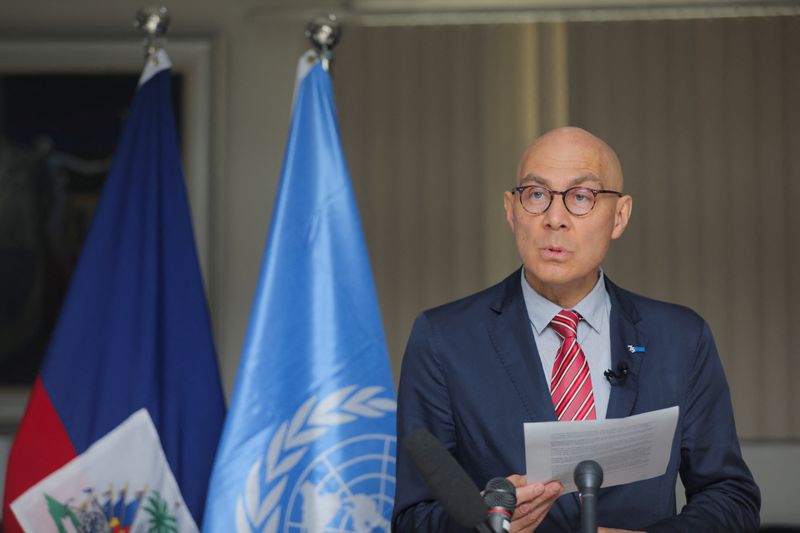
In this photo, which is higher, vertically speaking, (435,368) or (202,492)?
(435,368)

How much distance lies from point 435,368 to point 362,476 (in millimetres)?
1001

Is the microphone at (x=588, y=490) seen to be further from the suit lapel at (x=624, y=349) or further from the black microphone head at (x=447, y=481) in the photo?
the suit lapel at (x=624, y=349)

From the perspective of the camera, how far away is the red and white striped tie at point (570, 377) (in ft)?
6.04

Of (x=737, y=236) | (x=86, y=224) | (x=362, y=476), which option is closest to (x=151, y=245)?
(x=362, y=476)

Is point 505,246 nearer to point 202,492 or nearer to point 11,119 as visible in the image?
point 202,492

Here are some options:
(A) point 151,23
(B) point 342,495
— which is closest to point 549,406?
(B) point 342,495

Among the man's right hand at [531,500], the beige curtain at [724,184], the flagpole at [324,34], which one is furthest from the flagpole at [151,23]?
the man's right hand at [531,500]

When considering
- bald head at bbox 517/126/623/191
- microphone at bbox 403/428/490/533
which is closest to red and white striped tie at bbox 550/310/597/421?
bald head at bbox 517/126/623/191

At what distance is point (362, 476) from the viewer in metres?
2.79

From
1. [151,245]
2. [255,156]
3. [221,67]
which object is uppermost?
[221,67]

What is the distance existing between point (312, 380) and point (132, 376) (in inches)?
21.7

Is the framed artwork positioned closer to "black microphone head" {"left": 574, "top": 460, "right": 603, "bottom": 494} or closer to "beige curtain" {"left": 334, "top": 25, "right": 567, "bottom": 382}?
"beige curtain" {"left": 334, "top": 25, "right": 567, "bottom": 382}

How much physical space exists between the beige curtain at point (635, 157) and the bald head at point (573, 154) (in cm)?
242

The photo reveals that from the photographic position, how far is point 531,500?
1.67 m
